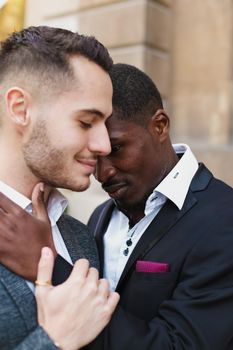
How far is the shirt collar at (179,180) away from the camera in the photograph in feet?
7.12

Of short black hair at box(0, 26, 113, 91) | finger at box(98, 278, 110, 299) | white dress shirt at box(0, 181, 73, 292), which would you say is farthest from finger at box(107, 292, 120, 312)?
short black hair at box(0, 26, 113, 91)

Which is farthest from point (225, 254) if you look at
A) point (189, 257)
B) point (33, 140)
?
point (33, 140)

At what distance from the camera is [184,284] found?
1.91 metres

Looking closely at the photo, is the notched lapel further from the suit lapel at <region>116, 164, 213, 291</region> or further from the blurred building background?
the blurred building background

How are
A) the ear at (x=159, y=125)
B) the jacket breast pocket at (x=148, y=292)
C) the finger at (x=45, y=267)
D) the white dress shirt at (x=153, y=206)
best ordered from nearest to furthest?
the finger at (x=45, y=267) < the jacket breast pocket at (x=148, y=292) < the white dress shirt at (x=153, y=206) < the ear at (x=159, y=125)

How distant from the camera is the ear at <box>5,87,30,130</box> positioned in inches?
71.6

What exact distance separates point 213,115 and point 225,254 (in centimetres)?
345

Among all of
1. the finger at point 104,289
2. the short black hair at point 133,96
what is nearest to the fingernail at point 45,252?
the finger at point 104,289

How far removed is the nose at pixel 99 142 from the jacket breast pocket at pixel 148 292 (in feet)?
1.86

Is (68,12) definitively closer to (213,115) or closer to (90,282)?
(213,115)

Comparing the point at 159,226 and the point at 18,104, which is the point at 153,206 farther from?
the point at 18,104

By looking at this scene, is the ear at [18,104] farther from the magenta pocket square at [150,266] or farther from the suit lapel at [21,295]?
the magenta pocket square at [150,266]

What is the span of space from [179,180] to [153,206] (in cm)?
18

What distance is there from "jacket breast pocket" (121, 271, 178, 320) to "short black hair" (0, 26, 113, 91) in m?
0.90
